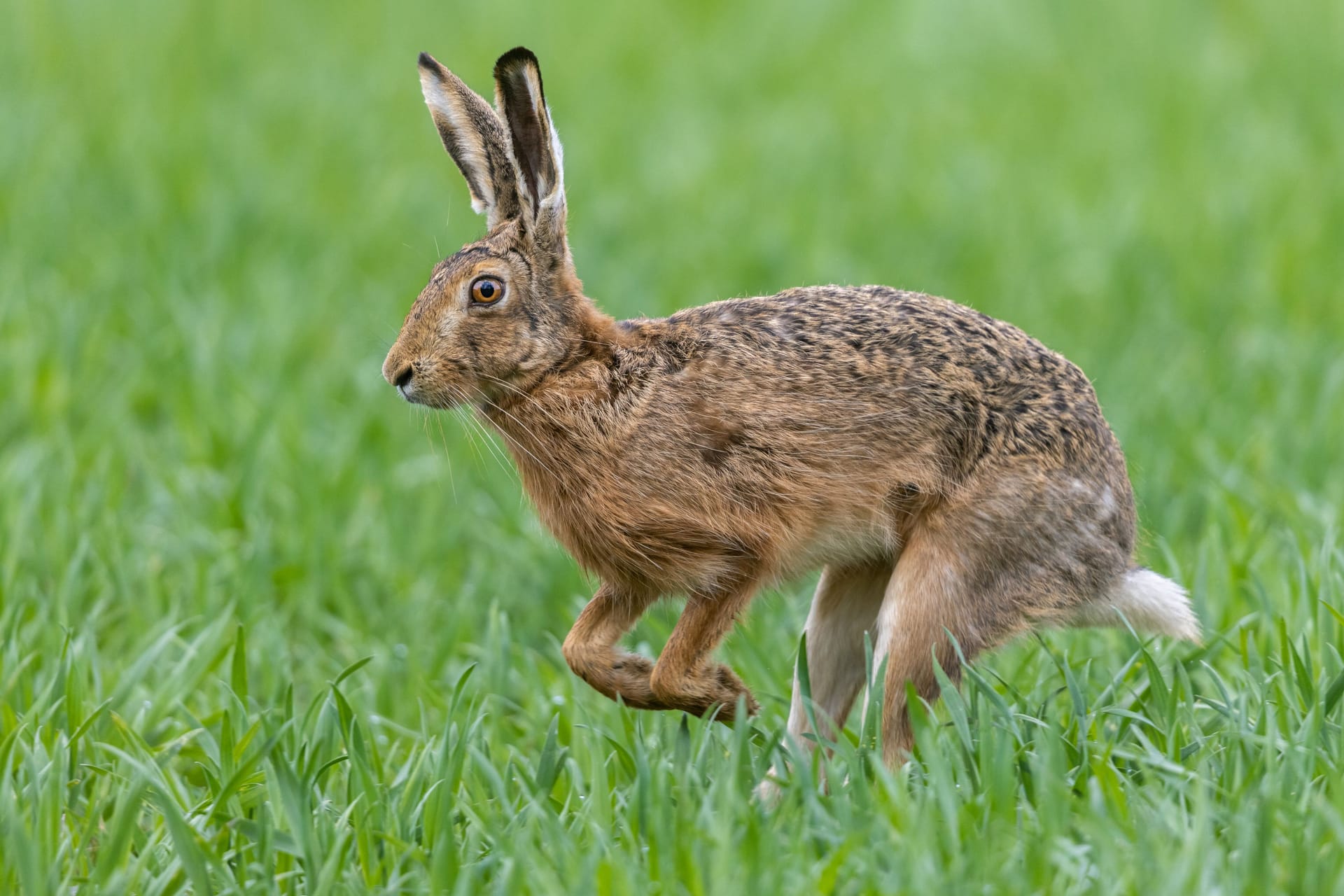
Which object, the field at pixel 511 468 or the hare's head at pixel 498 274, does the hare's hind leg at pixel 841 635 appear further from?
the hare's head at pixel 498 274

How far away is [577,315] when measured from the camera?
157 inches

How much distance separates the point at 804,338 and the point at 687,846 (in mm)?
1343

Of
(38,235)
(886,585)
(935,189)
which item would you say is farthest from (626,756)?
(935,189)

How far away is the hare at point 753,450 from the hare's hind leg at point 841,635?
0.16 meters

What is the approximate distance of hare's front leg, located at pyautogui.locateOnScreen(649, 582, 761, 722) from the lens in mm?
3648

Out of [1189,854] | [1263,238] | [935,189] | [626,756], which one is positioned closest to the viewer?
[1189,854]

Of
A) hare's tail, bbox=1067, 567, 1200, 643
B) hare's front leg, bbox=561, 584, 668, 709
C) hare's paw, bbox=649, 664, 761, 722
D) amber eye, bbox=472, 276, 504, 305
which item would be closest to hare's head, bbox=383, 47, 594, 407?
amber eye, bbox=472, 276, 504, 305

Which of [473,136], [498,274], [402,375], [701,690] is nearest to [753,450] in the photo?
[701,690]

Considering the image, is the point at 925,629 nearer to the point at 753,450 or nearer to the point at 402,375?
the point at 753,450

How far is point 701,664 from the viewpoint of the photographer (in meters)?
3.71

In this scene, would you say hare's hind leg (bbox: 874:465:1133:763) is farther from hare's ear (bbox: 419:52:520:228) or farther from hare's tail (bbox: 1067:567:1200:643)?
hare's ear (bbox: 419:52:520:228)

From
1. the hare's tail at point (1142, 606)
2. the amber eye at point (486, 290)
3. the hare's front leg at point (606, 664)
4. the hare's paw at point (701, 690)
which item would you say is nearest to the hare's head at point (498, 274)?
the amber eye at point (486, 290)

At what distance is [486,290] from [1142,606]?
5.83 ft

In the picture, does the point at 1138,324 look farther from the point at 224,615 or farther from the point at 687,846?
the point at 687,846
